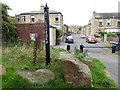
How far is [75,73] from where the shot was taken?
7543mm

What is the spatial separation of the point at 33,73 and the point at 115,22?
184 ft

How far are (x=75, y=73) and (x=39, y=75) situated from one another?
1.24m

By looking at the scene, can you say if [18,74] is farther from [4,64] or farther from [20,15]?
[20,15]

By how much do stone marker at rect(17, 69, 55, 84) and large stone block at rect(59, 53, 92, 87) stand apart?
57cm

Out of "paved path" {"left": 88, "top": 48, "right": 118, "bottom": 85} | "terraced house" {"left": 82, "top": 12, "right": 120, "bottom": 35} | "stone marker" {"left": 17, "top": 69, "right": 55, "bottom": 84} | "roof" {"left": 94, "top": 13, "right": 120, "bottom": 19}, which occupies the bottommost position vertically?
"paved path" {"left": 88, "top": 48, "right": 118, "bottom": 85}

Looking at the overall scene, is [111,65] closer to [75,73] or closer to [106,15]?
[75,73]

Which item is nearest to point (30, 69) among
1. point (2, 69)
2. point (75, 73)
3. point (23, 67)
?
point (23, 67)

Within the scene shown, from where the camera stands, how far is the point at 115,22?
201ft

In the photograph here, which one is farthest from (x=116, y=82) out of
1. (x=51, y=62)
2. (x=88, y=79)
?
(x=51, y=62)

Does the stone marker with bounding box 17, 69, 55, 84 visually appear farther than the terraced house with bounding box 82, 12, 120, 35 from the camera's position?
No

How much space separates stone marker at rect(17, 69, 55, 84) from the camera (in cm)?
767

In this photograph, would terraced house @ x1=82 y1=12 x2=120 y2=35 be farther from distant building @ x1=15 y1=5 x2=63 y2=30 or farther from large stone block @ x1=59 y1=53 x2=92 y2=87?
large stone block @ x1=59 y1=53 x2=92 y2=87

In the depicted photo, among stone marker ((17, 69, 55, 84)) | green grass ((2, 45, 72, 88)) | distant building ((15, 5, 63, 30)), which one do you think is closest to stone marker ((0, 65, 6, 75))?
green grass ((2, 45, 72, 88))

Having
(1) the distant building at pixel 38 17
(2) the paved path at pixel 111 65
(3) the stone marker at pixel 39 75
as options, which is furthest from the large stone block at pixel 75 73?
(1) the distant building at pixel 38 17
